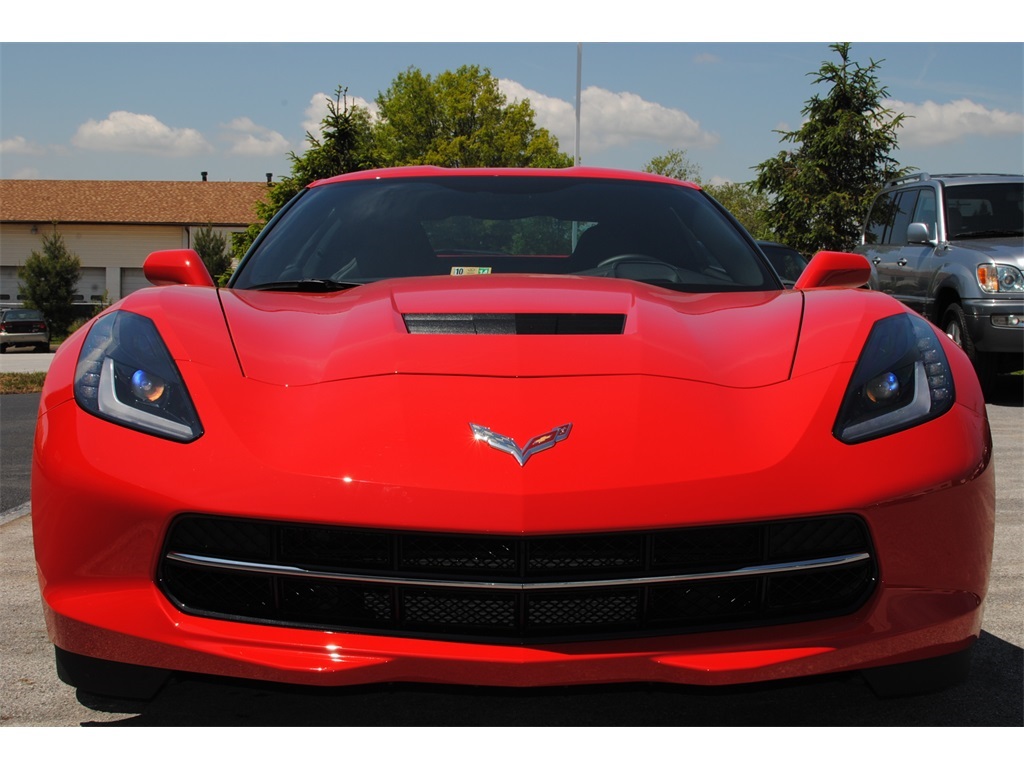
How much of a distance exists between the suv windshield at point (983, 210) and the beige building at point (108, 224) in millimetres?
53021

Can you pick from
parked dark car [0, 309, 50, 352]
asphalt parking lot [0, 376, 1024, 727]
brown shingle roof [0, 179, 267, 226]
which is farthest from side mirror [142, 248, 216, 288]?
brown shingle roof [0, 179, 267, 226]

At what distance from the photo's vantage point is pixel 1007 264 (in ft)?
30.0

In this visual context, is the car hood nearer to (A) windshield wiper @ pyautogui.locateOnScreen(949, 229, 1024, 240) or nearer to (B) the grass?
(A) windshield wiper @ pyautogui.locateOnScreen(949, 229, 1024, 240)

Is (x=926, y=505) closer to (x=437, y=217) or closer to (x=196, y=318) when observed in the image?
(x=196, y=318)

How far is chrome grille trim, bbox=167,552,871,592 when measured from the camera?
180 cm

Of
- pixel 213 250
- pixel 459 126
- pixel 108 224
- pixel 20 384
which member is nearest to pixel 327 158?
pixel 20 384

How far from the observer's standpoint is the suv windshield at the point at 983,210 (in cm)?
1000

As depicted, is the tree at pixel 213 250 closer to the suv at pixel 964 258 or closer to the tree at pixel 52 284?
the tree at pixel 52 284

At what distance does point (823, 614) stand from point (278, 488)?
1011 mm

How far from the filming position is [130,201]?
65688 millimetres

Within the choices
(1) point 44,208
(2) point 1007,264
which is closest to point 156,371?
(2) point 1007,264

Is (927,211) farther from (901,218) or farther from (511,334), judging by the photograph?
(511,334)

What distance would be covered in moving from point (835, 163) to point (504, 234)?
2322cm

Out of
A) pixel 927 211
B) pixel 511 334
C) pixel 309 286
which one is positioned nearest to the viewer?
pixel 511 334
